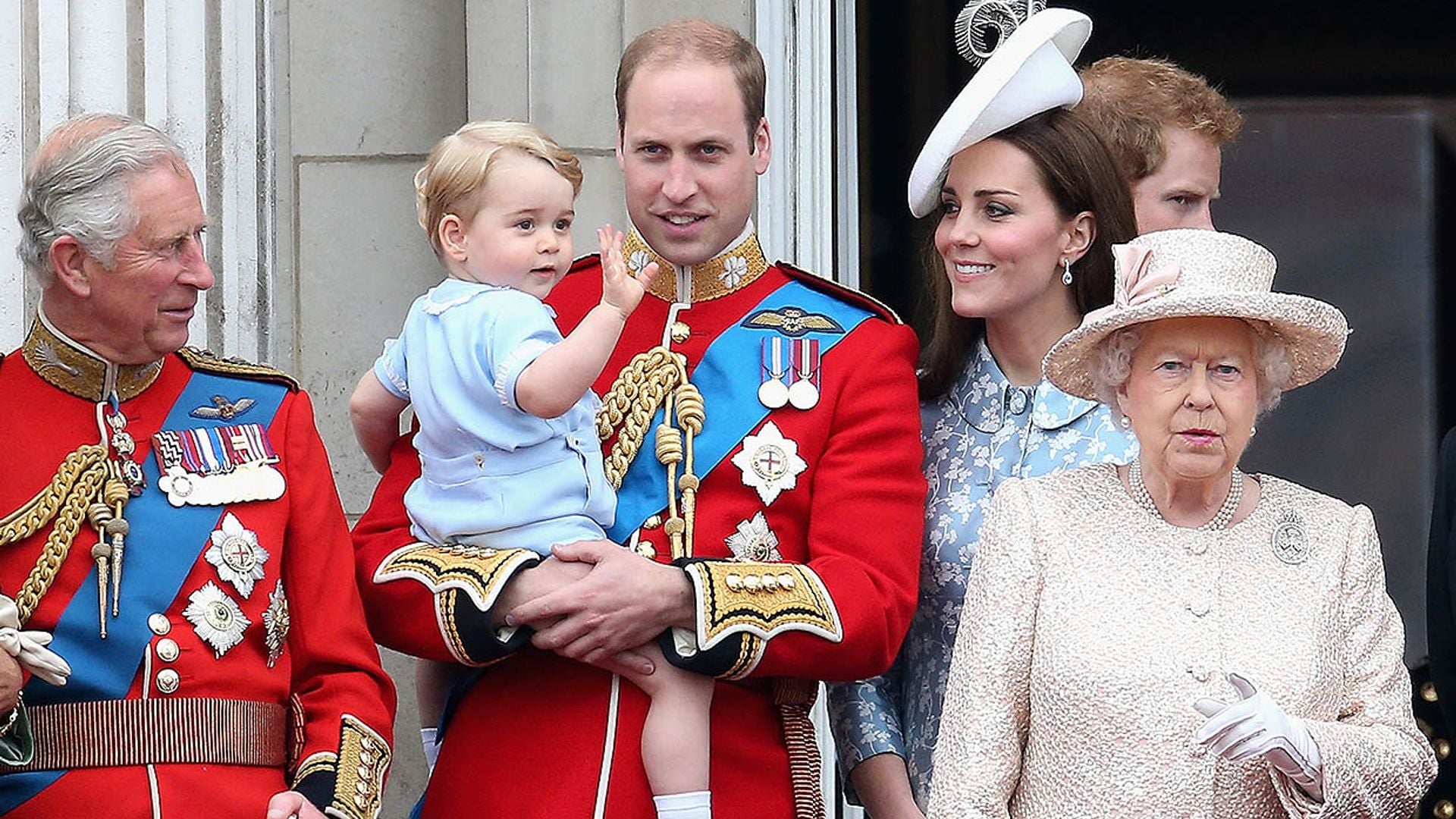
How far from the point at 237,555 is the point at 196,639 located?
127 millimetres

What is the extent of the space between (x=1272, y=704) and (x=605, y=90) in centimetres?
242

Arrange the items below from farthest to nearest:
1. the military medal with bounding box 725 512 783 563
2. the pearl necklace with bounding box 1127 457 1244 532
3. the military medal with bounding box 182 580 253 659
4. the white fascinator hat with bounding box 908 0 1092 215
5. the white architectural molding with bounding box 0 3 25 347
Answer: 1. the white architectural molding with bounding box 0 3 25 347
2. the white fascinator hat with bounding box 908 0 1092 215
3. the military medal with bounding box 725 512 783 563
4. the military medal with bounding box 182 580 253 659
5. the pearl necklace with bounding box 1127 457 1244 532

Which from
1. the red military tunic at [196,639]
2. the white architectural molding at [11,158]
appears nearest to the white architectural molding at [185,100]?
the white architectural molding at [11,158]

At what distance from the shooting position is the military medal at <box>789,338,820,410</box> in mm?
3324

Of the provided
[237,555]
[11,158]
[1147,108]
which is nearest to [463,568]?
[237,555]

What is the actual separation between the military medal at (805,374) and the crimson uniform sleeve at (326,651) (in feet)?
2.18

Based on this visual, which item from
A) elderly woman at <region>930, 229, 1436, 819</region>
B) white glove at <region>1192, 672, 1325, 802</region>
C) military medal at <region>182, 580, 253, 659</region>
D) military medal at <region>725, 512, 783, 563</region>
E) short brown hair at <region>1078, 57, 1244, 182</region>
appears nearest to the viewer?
white glove at <region>1192, 672, 1325, 802</region>

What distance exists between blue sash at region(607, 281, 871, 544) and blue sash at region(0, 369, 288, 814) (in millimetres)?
578

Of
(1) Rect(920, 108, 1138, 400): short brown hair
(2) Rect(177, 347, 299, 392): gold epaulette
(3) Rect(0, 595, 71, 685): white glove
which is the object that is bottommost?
(3) Rect(0, 595, 71, 685): white glove

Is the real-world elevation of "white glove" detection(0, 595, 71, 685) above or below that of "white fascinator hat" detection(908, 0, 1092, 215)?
below

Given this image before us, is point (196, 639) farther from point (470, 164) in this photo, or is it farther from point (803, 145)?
point (803, 145)

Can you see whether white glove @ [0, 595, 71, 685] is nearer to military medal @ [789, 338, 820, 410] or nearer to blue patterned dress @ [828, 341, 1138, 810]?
military medal @ [789, 338, 820, 410]

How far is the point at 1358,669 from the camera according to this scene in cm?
293

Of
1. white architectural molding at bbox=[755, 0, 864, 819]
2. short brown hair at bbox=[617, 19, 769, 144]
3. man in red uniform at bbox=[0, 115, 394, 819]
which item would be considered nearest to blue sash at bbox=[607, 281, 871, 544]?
short brown hair at bbox=[617, 19, 769, 144]
